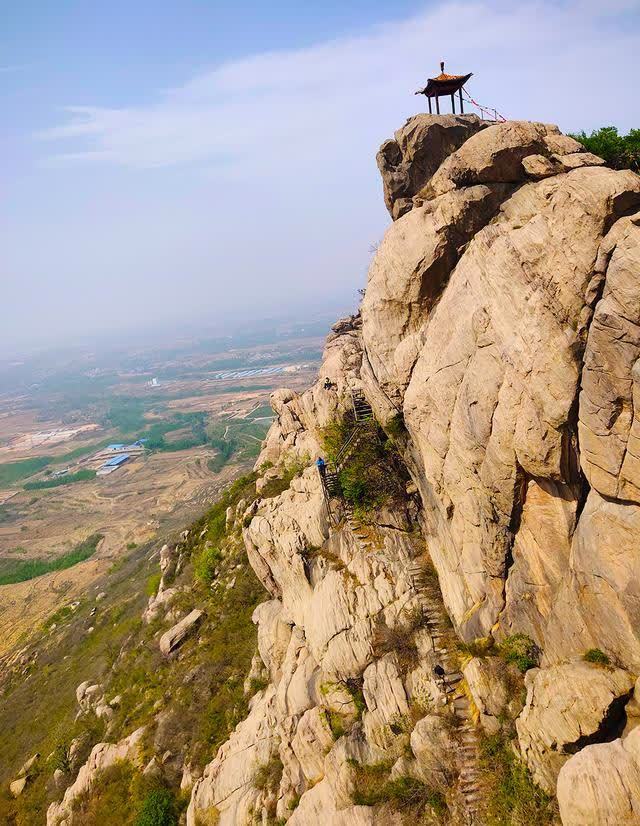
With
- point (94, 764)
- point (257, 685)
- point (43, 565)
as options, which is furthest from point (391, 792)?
point (43, 565)

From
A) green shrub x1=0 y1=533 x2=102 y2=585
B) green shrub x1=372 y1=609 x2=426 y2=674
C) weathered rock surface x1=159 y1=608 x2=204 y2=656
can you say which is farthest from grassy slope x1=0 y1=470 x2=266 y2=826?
green shrub x1=0 y1=533 x2=102 y2=585

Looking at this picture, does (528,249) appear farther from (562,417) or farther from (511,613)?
(511,613)

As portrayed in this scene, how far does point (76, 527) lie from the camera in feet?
345

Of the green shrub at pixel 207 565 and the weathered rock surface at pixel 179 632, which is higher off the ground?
the green shrub at pixel 207 565

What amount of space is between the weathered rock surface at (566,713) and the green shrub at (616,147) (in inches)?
791

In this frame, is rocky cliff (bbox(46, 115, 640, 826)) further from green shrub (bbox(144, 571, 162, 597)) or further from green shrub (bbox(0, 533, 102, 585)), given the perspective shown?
green shrub (bbox(0, 533, 102, 585))

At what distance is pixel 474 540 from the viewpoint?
17.5 meters

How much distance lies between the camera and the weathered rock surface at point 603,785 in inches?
429

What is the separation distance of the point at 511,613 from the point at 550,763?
4.36m

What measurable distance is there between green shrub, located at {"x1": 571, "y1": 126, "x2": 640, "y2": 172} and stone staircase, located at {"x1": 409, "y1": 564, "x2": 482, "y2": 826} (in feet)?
66.9

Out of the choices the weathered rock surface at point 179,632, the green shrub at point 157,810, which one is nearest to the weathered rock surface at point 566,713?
the green shrub at point 157,810

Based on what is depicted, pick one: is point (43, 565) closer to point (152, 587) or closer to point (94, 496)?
point (94, 496)

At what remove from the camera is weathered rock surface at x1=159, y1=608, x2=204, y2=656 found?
31.0m

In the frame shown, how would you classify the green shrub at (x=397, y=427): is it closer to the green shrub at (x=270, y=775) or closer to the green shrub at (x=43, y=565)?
the green shrub at (x=270, y=775)
